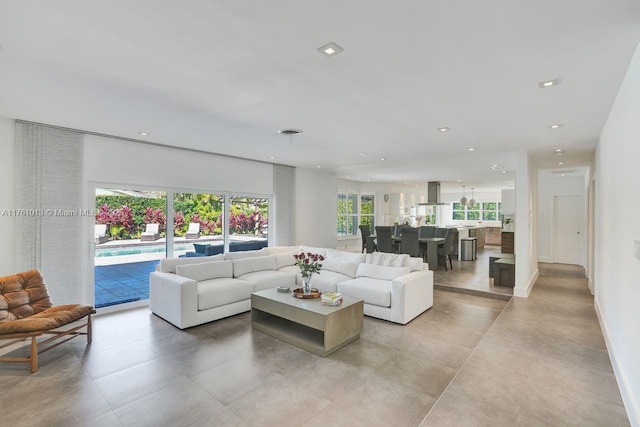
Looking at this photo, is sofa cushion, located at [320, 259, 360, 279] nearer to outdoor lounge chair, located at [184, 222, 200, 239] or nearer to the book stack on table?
the book stack on table

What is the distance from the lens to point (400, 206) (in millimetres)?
12523

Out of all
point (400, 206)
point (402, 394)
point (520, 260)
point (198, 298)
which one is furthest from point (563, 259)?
point (198, 298)

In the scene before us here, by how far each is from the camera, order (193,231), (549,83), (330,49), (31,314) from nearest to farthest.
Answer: (330,49) → (549,83) → (31,314) → (193,231)

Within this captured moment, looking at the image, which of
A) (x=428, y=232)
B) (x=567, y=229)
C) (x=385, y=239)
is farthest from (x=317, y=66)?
(x=567, y=229)

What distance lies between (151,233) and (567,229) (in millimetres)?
9880

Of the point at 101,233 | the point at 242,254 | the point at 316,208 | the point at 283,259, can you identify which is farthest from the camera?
the point at 316,208

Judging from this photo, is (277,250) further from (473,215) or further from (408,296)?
(473,215)

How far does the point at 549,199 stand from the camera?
8469mm

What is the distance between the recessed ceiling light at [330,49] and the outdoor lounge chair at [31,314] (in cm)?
341

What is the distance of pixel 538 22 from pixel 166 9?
2.07 metres

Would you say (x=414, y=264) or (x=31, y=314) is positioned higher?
(x=414, y=264)

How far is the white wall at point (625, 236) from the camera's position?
2.09 metres

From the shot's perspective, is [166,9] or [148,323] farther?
[148,323]

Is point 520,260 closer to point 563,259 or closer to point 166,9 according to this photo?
point 563,259
